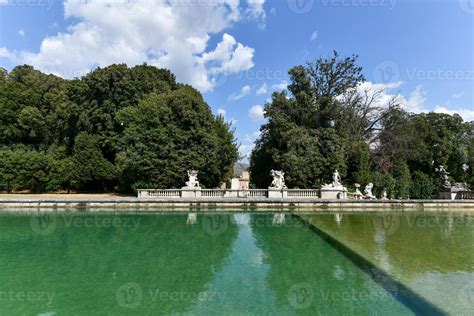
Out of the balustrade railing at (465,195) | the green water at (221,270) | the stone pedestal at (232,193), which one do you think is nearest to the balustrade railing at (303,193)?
the stone pedestal at (232,193)

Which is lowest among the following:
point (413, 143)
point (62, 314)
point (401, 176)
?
point (62, 314)

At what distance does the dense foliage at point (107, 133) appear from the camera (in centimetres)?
2314

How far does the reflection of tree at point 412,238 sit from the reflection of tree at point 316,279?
1047 millimetres

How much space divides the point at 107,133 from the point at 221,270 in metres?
24.2

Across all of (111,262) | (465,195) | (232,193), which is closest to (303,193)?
(232,193)

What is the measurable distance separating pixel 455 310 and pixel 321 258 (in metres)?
3.23

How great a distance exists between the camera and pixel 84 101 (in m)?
28.4

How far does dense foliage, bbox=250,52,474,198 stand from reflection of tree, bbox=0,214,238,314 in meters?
13.0

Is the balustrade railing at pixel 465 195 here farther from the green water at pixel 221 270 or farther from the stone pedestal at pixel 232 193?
the stone pedestal at pixel 232 193

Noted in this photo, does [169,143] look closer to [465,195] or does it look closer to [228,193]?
[228,193]

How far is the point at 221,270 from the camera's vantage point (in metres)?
7.11

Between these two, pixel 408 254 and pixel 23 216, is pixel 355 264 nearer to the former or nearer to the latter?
pixel 408 254

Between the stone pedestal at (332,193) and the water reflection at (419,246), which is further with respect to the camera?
the stone pedestal at (332,193)

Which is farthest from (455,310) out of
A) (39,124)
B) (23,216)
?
(39,124)
